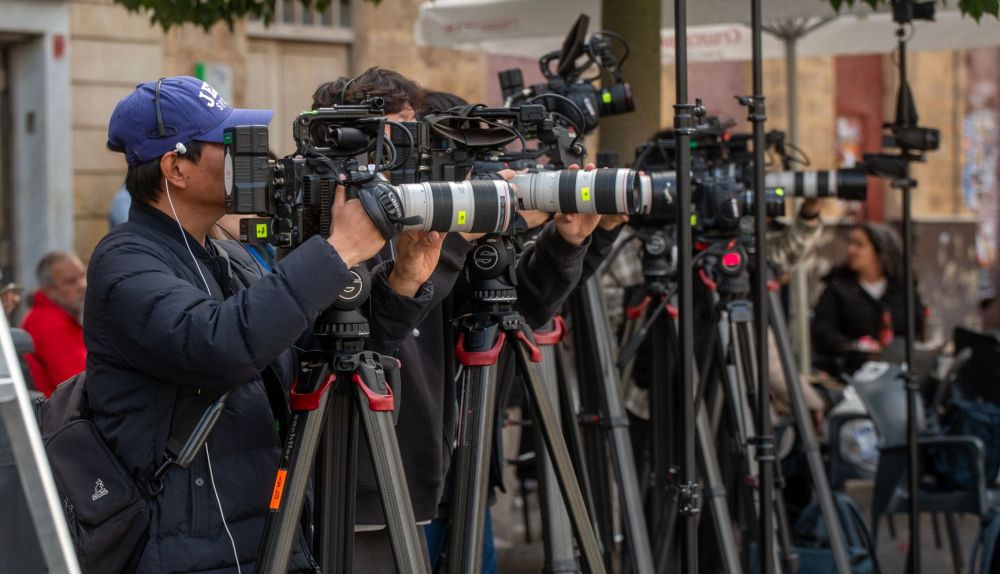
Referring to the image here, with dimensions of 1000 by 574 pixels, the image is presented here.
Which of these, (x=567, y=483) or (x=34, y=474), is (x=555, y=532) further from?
(x=34, y=474)

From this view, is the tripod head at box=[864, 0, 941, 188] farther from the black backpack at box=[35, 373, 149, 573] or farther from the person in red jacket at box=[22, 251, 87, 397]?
the black backpack at box=[35, 373, 149, 573]

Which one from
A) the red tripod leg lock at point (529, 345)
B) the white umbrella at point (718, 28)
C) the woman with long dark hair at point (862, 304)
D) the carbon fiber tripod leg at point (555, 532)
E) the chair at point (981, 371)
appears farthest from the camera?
the woman with long dark hair at point (862, 304)

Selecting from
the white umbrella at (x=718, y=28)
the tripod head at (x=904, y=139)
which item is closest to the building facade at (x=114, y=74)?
the white umbrella at (x=718, y=28)

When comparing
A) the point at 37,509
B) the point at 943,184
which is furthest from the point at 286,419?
the point at 943,184

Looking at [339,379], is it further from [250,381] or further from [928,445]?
[928,445]

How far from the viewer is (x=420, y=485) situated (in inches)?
123

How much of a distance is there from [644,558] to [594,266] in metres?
0.80

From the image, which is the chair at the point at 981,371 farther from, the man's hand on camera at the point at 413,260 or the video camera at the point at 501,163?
the man's hand on camera at the point at 413,260

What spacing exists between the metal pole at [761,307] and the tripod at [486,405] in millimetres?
740

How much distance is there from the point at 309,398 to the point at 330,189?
0.39 meters

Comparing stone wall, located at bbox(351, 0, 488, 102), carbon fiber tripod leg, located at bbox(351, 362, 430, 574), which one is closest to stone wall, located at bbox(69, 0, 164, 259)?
stone wall, located at bbox(351, 0, 488, 102)

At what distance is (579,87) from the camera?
13.3 feet

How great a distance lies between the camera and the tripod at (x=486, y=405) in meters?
2.90

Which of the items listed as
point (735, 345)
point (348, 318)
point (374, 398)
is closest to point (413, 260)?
point (348, 318)
